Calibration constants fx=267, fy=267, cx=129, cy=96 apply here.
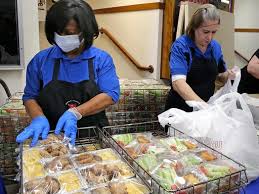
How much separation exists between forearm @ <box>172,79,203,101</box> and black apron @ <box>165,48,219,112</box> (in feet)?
0.59

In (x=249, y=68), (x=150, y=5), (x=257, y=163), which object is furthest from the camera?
(x=150, y=5)

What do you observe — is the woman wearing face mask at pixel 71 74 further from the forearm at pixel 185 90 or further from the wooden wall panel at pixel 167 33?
the wooden wall panel at pixel 167 33

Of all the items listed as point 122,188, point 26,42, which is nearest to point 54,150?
point 122,188

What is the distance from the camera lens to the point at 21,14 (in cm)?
241

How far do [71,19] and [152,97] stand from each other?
1212 millimetres

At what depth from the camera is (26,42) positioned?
2500mm

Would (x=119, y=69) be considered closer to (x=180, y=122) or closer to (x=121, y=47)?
(x=121, y=47)

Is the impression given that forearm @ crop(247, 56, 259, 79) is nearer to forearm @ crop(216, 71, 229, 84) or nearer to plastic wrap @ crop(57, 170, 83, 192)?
forearm @ crop(216, 71, 229, 84)

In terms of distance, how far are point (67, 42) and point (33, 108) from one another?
37 centimetres

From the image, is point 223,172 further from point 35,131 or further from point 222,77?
point 222,77

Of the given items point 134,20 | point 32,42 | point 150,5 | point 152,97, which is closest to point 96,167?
point 152,97

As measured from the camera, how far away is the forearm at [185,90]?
1556 mm

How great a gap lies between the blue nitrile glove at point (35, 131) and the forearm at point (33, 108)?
0.13 meters

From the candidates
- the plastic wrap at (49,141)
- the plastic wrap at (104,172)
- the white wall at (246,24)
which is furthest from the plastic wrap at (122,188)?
the white wall at (246,24)
